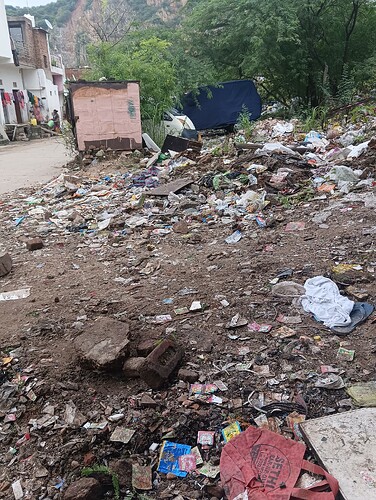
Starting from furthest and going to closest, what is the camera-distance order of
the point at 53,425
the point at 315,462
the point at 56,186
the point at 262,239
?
the point at 56,186
the point at 262,239
the point at 53,425
the point at 315,462

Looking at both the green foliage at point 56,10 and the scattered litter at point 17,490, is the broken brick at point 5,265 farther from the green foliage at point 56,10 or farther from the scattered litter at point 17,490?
the green foliage at point 56,10

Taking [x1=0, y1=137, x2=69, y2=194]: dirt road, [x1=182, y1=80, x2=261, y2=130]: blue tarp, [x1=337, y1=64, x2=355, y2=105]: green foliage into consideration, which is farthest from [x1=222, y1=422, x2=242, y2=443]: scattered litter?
[x1=182, y1=80, x2=261, y2=130]: blue tarp

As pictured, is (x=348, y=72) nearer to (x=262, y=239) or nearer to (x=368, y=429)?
(x=262, y=239)

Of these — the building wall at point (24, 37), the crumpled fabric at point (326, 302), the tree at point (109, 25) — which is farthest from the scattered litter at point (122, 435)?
the building wall at point (24, 37)

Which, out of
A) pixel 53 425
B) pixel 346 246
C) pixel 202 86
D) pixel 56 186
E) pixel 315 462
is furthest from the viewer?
pixel 202 86

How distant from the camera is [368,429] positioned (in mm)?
1886

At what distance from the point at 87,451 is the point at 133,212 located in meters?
4.05

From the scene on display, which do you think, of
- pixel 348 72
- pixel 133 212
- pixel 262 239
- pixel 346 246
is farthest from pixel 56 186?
pixel 348 72

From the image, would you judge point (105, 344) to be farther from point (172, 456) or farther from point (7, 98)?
point (7, 98)

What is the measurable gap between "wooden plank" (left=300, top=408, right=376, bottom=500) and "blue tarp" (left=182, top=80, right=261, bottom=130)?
42.1ft

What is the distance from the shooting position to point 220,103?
45.9 feet

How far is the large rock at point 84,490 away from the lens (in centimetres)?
169

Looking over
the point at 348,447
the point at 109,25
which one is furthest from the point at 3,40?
the point at 348,447

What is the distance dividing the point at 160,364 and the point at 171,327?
523 millimetres
